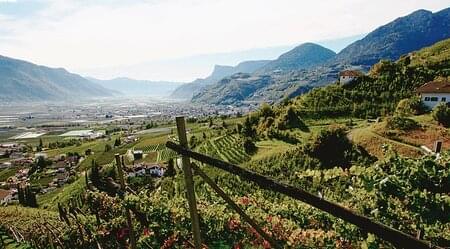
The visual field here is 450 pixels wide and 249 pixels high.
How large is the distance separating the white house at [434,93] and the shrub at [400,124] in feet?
35.3

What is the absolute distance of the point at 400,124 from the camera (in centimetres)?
3422

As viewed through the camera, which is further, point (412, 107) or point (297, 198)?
point (412, 107)

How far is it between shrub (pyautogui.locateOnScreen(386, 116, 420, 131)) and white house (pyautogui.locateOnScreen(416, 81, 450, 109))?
424 inches

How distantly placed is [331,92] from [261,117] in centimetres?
→ 1072

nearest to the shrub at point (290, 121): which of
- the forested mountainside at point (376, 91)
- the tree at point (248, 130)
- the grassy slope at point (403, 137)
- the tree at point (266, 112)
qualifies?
the forested mountainside at point (376, 91)

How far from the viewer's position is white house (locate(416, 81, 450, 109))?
141 feet

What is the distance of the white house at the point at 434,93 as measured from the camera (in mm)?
43094

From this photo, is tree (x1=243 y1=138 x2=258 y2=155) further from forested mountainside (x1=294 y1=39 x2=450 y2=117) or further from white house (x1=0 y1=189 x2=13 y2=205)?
white house (x1=0 y1=189 x2=13 y2=205)

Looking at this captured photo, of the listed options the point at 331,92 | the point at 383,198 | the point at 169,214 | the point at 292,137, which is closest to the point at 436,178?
the point at 383,198

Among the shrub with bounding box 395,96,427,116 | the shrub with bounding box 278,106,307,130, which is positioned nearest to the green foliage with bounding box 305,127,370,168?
the shrub with bounding box 395,96,427,116

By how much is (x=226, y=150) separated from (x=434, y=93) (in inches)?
971

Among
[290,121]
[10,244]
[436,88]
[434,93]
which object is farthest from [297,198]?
[436,88]

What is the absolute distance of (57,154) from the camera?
98750 mm

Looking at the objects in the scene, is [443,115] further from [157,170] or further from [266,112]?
[157,170]
